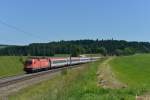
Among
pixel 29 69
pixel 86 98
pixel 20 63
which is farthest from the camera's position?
pixel 20 63

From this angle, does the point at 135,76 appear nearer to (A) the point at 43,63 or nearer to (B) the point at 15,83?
(B) the point at 15,83

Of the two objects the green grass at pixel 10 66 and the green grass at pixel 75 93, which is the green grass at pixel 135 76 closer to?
the green grass at pixel 75 93

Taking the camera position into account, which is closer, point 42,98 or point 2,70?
point 42,98

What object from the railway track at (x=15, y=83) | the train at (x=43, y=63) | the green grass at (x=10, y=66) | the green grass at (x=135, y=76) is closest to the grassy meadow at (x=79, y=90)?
the green grass at (x=135, y=76)

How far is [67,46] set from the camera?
16088 centimetres

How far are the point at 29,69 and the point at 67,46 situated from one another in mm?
90546

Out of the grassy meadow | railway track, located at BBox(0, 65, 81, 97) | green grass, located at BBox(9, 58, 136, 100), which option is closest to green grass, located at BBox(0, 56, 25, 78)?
railway track, located at BBox(0, 65, 81, 97)

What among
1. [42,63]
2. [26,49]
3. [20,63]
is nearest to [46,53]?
[26,49]

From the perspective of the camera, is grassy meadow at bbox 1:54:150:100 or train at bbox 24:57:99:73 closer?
grassy meadow at bbox 1:54:150:100

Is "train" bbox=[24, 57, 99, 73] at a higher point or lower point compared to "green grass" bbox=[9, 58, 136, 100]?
lower

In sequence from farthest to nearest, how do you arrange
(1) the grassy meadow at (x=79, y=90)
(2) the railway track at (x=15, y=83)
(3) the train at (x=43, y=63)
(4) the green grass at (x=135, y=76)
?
(3) the train at (x=43, y=63), (2) the railway track at (x=15, y=83), (4) the green grass at (x=135, y=76), (1) the grassy meadow at (x=79, y=90)

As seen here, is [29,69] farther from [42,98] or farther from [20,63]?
[42,98]

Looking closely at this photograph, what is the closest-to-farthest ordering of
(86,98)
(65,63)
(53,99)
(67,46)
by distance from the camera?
(53,99) → (86,98) → (65,63) → (67,46)

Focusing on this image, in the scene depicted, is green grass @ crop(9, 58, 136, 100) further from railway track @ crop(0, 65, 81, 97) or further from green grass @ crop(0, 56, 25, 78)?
green grass @ crop(0, 56, 25, 78)
